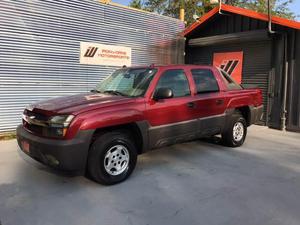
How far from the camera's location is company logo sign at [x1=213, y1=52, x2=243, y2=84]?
9688 millimetres

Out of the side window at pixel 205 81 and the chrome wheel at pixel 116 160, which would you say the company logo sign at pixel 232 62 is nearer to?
the side window at pixel 205 81

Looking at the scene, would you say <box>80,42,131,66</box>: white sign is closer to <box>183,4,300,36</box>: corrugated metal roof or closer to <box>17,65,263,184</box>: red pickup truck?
<box>183,4,300,36</box>: corrugated metal roof

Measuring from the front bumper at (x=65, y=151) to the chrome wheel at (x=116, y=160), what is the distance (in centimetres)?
38

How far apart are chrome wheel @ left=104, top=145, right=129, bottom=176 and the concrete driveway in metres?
0.22

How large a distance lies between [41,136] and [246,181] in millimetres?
3047

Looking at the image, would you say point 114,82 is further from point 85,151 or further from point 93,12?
point 93,12

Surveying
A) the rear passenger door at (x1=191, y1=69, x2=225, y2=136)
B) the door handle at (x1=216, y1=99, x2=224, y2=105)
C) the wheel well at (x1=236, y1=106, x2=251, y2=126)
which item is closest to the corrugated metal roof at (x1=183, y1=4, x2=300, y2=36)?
the wheel well at (x1=236, y1=106, x2=251, y2=126)

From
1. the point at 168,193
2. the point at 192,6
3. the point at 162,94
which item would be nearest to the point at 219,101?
the point at 162,94

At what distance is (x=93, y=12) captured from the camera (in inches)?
340

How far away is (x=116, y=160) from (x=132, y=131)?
53cm

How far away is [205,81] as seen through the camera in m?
5.70

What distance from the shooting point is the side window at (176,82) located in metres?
4.94

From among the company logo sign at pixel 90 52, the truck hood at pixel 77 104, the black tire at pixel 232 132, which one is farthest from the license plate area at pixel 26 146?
the company logo sign at pixel 90 52

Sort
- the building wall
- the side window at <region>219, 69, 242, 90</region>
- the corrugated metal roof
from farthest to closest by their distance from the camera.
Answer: the building wall
the corrugated metal roof
the side window at <region>219, 69, 242, 90</region>
